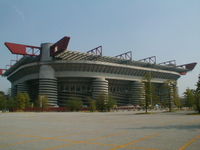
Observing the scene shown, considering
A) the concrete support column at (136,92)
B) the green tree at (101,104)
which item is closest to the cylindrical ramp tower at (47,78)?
the green tree at (101,104)

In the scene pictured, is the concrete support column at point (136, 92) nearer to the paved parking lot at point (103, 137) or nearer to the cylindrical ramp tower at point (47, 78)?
the cylindrical ramp tower at point (47, 78)

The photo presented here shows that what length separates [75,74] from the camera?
102750 millimetres

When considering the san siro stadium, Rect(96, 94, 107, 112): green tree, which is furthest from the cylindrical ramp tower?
Rect(96, 94, 107, 112): green tree

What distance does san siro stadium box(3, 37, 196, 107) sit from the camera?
99.4 metres

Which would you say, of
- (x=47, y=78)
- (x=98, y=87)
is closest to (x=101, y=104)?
(x=98, y=87)

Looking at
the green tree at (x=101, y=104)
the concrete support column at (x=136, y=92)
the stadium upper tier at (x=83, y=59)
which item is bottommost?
the green tree at (x=101, y=104)

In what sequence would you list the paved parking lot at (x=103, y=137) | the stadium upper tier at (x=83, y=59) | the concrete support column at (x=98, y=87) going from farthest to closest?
the concrete support column at (x=98, y=87), the stadium upper tier at (x=83, y=59), the paved parking lot at (x=103, y=137)

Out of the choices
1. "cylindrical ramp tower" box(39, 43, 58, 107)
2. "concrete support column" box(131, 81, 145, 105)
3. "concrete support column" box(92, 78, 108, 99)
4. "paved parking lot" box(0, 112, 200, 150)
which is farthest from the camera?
"concrete support column" box(131, 81, 145, 105)

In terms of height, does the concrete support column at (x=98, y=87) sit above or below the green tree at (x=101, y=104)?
above

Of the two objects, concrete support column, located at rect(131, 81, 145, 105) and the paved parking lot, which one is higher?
concrete support column, located at rect(131, 81, 145, 105)

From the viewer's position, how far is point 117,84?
122875 millimetres

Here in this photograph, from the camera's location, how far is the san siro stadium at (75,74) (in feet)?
326

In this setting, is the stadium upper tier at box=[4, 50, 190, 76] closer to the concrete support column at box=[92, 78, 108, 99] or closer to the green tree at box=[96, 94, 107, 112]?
the concrete support column at box=[92, 78, 108, 99]

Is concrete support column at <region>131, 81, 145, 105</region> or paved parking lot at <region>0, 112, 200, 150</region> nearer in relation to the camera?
paved parking lot at <region>0, 112, 200, 150</region>
